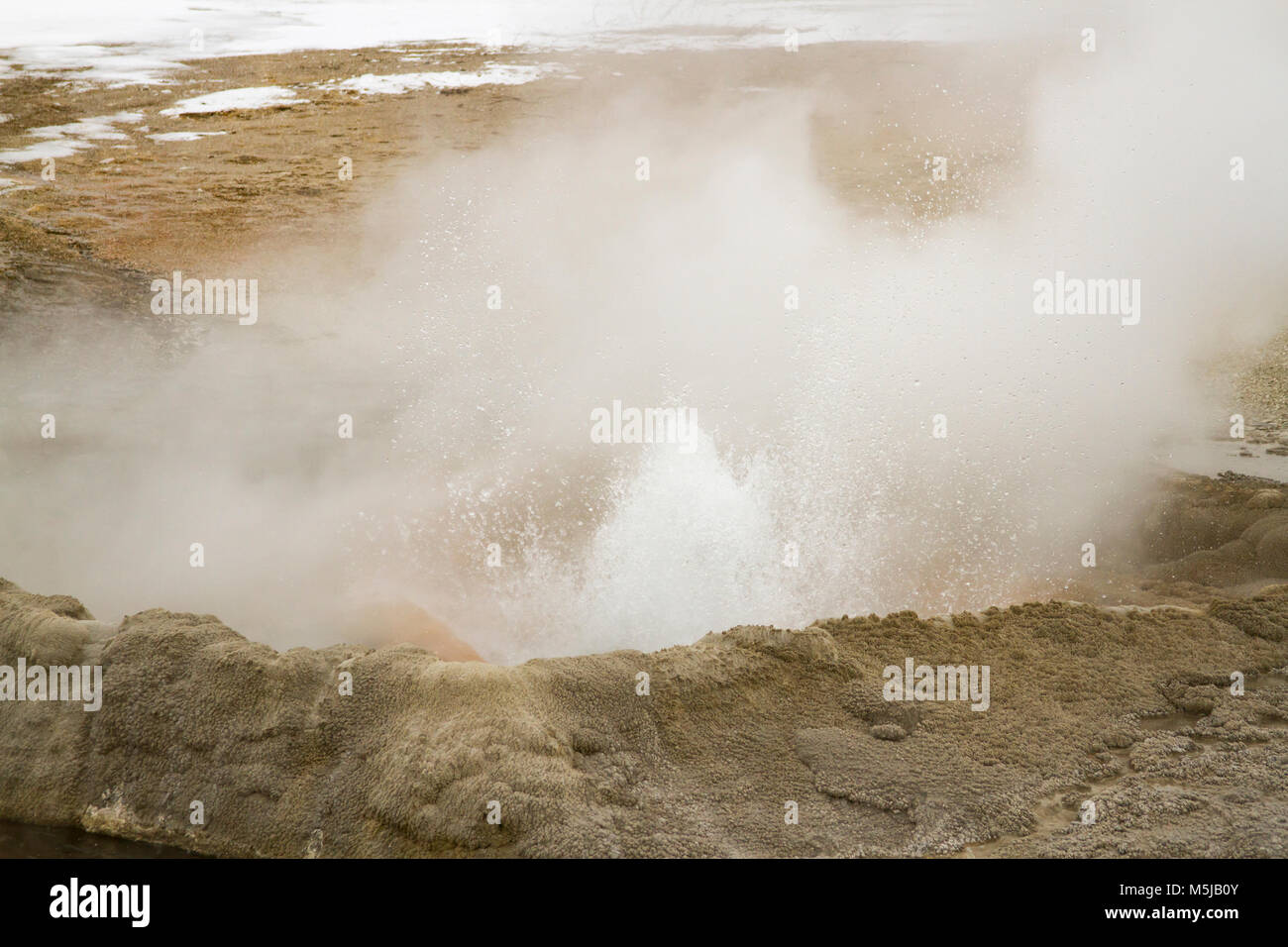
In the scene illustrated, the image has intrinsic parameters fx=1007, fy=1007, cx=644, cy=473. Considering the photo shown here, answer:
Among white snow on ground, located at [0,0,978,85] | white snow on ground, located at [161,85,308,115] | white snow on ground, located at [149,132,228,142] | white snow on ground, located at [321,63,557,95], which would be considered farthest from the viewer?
white snow on ground, located at [0,0,978,85]

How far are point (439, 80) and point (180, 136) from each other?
127 inches

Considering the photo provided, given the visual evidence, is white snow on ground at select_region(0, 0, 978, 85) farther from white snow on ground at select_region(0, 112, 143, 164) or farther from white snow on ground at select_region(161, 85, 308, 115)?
white snow on ground at select_region(0, 112, 143, 164)

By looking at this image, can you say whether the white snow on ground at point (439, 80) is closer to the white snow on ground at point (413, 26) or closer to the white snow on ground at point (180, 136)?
the white snow on ground at point (413, 26)

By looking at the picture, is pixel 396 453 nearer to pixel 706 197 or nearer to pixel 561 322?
pixel 561 322

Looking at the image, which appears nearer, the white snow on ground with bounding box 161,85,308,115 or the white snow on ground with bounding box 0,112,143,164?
the white snow on ground with bounding box 0,112,143,164

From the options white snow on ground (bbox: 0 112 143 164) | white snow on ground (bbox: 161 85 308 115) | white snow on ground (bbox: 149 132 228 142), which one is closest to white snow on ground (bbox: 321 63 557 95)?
white snow on ground (bbox: 161 85 308 115)

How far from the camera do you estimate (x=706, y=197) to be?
869cm

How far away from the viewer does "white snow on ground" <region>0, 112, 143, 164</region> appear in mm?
9672

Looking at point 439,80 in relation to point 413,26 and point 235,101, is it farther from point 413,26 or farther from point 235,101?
point 235,101

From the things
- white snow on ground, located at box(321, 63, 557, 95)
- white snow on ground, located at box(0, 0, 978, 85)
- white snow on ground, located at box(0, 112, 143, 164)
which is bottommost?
white snow on ground, located at box(0, 112, 143, 164)

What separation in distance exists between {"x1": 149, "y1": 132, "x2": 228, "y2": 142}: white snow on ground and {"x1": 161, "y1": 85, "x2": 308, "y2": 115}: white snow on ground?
60cm

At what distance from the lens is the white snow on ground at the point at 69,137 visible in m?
9.67

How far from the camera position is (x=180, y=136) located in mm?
10406

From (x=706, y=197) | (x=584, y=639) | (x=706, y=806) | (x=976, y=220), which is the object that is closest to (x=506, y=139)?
(x=706, y=197)
